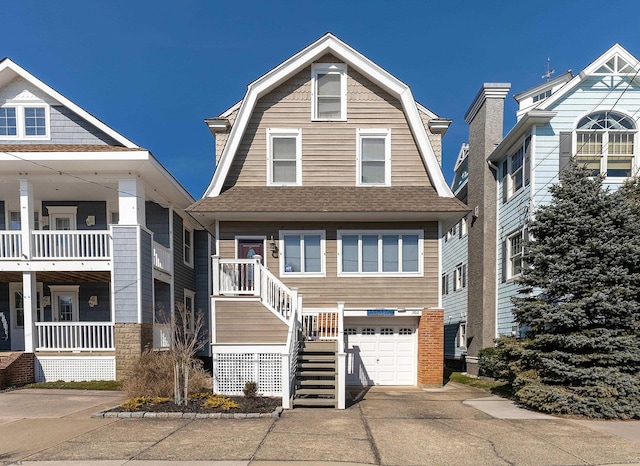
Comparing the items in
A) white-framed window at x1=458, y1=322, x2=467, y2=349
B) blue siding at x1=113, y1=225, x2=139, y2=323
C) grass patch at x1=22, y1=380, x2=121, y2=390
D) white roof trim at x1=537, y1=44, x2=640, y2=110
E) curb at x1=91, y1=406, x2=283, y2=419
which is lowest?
white-framed window at x1=458, y1=322, x2=467, y2=349

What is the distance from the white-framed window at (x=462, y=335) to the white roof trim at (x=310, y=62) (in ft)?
30.0

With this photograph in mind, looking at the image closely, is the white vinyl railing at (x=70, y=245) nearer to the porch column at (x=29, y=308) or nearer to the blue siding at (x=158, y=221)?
the porch column at (x=29, y=308)

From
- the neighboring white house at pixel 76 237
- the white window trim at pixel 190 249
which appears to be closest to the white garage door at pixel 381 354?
the neighboring white house at pixel 76 237

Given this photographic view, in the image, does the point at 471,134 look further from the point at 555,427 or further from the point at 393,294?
the point at 555,427

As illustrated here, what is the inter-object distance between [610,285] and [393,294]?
5576 millimetres

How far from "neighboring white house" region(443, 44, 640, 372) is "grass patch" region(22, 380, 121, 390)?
40.2ft

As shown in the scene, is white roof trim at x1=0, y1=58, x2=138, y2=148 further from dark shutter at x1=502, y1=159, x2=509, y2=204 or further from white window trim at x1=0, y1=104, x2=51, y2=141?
dark shutter at x1=502, y1=159, x2=509, y2=204

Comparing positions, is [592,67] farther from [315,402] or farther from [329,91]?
[315,402]

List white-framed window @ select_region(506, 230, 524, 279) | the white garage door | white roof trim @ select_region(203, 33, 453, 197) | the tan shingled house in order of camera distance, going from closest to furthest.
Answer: the tan shingled house → white roof trim @ select_region(203, 33, 453, 197) → the white garage door → white-framed window @ select_region(506, 230, 524, 279)

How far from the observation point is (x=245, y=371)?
10.4 metres

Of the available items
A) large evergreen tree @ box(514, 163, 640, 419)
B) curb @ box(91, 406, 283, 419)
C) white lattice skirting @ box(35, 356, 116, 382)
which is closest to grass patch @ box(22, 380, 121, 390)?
white lattice skirting @ box(35, 356, 116, 382)

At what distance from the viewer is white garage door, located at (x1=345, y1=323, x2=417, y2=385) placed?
1262 centimetres

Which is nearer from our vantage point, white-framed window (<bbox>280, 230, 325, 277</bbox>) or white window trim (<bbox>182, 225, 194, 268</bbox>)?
white-framed window (<bbox>280, 230, 325, 277</bbox>)

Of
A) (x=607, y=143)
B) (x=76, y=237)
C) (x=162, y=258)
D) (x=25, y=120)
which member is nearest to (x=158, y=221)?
Result: (x=162, y=258)
